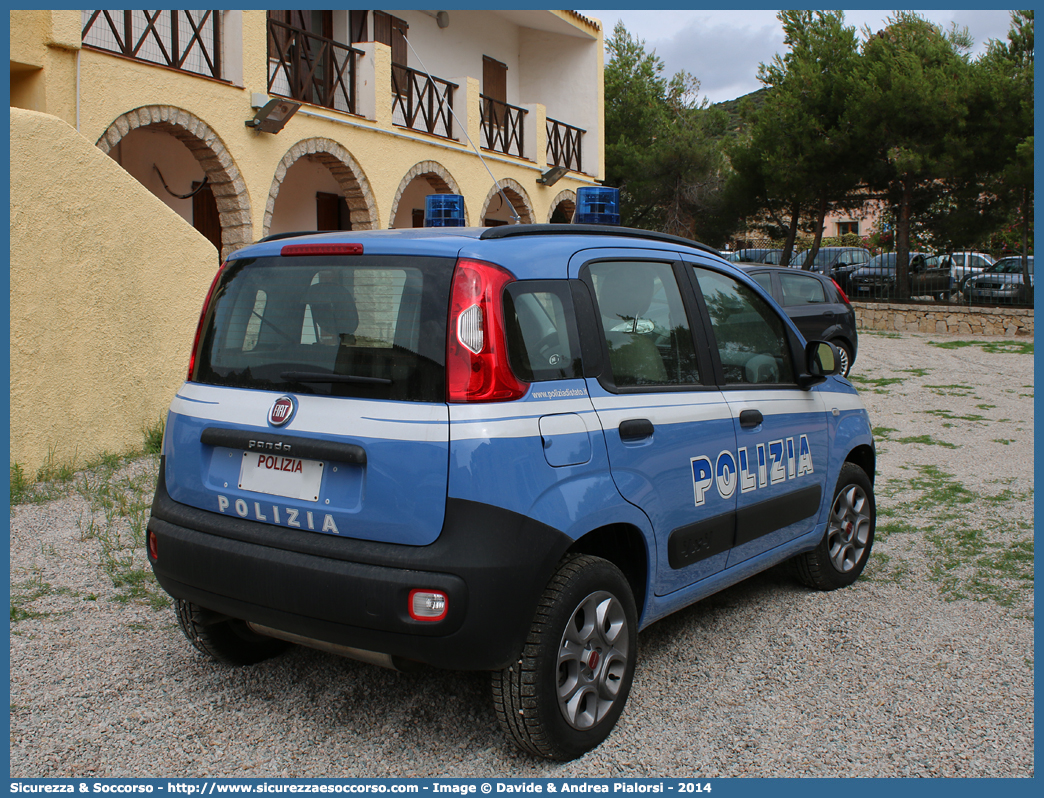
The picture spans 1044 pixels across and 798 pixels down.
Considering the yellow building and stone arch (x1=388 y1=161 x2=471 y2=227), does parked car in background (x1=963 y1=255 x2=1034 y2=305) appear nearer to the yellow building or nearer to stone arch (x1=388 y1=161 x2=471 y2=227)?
→ the yellow building

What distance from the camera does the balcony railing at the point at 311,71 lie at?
1322 centimetres

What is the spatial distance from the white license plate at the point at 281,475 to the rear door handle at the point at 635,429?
1.02m

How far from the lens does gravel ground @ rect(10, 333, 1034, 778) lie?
3031 millimetres

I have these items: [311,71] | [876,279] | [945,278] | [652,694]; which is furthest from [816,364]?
[876,279]

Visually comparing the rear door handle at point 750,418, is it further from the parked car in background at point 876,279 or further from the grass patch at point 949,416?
the parked car in background at point 876,279

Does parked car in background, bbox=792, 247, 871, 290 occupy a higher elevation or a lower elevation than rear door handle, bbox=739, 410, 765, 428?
higher

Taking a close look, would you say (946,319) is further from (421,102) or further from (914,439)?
(914,439)

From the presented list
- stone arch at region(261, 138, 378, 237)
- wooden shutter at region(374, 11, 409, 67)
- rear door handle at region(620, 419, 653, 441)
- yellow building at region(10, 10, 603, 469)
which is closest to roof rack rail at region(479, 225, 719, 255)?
rear door handle at region(620, 419, 653, 441)

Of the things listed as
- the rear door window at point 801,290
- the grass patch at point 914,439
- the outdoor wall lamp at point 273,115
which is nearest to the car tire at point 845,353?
the rear door window at point 801,290

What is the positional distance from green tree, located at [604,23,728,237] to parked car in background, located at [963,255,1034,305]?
31.8 feet

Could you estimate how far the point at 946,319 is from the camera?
22.2 meters

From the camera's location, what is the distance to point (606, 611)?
10.0ft

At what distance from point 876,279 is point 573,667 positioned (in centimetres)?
2396

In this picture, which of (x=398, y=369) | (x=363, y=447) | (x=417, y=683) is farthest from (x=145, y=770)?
(x=398, y=369)
